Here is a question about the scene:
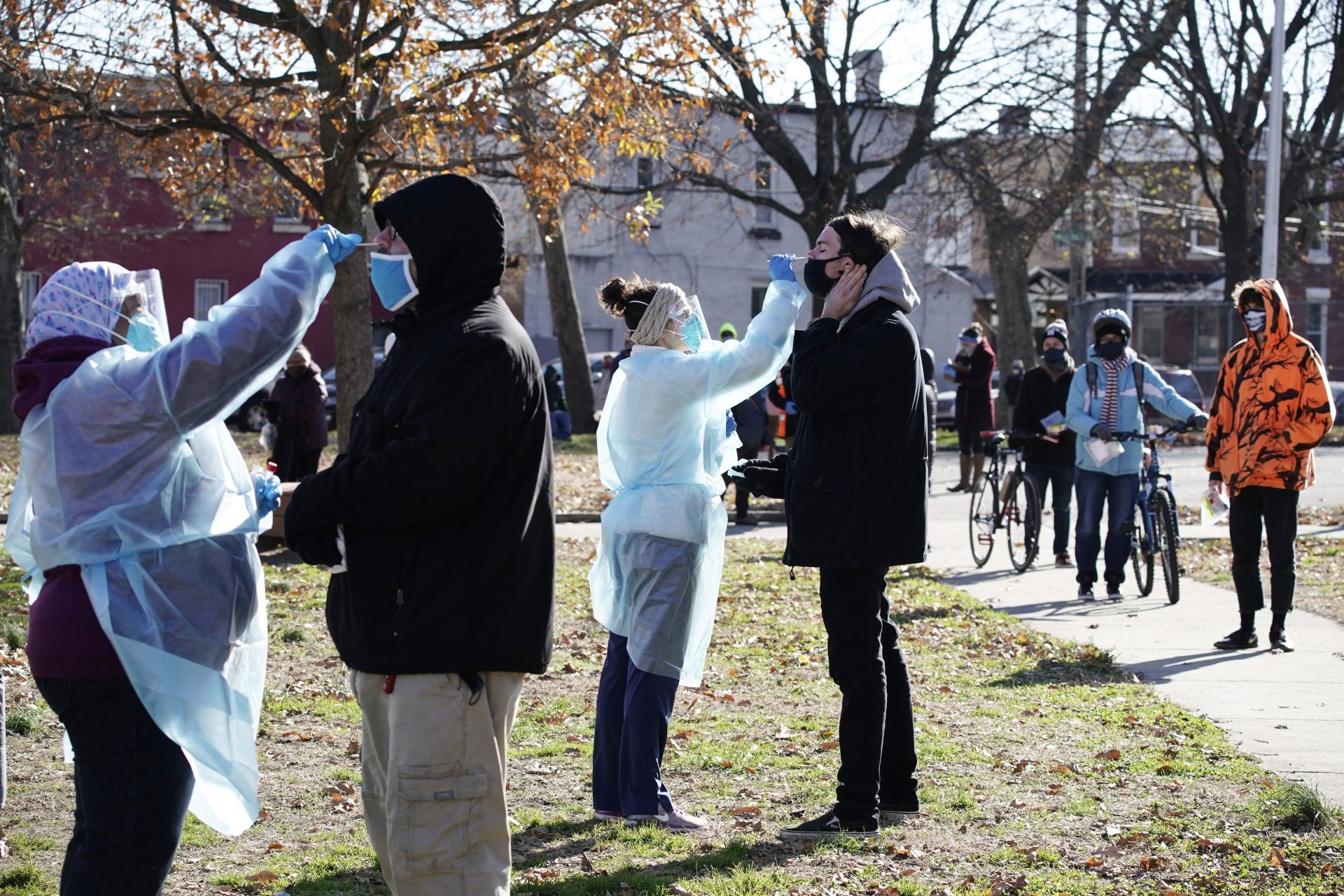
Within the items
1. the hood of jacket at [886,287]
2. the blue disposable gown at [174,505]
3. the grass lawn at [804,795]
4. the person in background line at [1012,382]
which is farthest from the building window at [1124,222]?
the blue disposable gown at [174,505]

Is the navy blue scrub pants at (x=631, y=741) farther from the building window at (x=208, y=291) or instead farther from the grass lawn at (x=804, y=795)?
the building window at (x=208, y=291)

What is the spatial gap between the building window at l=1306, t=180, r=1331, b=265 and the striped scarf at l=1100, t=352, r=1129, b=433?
1797 centimetres

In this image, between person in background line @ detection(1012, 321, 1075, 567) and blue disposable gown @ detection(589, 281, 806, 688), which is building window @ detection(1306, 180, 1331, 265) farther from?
blue disposable gown @ detection(589, 281, 806, 688)

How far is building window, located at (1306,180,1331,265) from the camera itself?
27.4 metres

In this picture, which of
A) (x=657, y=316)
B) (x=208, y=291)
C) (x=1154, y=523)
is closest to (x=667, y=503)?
(x=657, y=316)

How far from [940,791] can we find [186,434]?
10.7 ft

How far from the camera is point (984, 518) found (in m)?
12.3

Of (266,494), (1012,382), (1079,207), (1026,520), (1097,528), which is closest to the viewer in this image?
(266,494)

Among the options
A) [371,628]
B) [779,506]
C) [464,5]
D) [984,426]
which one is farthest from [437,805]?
[984,426]

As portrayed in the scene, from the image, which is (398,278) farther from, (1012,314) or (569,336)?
(1012,314)

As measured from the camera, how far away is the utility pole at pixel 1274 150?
19.1 m

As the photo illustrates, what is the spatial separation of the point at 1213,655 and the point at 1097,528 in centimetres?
234

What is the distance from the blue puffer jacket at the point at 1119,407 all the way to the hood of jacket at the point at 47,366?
25.6 ft

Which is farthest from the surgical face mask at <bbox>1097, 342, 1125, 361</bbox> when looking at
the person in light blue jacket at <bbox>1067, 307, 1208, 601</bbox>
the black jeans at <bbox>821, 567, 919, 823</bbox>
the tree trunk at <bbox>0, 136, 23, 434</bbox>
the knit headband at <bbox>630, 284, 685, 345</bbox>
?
the tree trunk at <bbox>0, 136, 23, 434</bbox>
